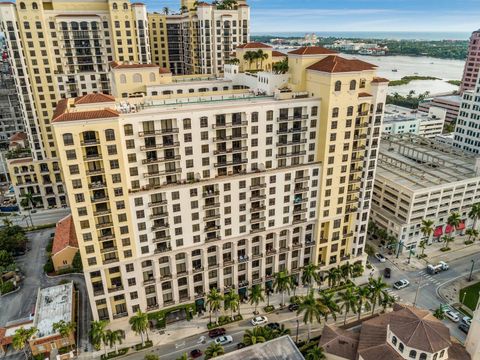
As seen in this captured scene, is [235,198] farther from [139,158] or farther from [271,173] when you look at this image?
[139,158]

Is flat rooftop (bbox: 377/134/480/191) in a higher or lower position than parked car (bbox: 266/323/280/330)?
higher

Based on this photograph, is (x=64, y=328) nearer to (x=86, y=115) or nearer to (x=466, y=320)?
(x=86, y=115)

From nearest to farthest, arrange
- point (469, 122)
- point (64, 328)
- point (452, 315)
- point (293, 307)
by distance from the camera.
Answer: point (64, 328)
point (452, 315)
point (293, 307)
point (469, 122)

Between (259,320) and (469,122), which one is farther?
(469,122)

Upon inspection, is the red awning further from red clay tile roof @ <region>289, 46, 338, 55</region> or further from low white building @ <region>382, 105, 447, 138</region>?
red clay tile roof @ <region>289, 46, 338, 55</region>

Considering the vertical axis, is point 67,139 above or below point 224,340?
above

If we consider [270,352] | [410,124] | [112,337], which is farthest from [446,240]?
[112,337]

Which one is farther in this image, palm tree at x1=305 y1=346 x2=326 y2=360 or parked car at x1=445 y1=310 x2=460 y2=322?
parked car at x1=445 y1=310 x2=460 y2=322

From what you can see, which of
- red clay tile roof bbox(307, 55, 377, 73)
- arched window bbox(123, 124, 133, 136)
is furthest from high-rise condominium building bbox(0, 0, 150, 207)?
red clay tile roof bbox(307, 55, 377, 73)
